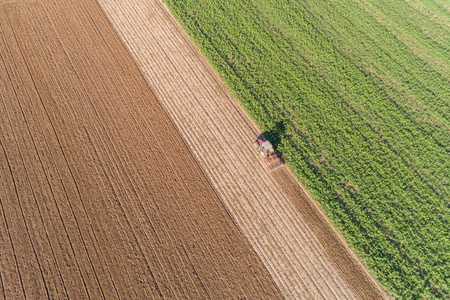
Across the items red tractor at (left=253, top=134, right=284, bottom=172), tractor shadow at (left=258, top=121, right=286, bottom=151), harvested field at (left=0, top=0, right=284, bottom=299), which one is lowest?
harvested field at (left=0, top=0, right=284, bottom=299)

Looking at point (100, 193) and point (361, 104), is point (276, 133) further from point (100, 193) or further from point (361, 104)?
point (100, 193)

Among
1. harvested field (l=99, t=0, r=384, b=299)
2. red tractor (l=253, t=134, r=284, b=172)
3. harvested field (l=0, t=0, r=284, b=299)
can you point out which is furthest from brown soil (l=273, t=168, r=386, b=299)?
harvested field (l=0, t=0, r=284, b=299)

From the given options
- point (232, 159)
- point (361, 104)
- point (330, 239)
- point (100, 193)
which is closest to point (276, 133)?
point (232, 159)

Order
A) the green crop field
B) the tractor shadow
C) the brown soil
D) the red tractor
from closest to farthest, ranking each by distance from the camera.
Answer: the brown soil, the green crop field, the red tractor, the tractor shadow

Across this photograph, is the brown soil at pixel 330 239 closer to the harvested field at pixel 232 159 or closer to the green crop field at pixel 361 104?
the harvested field at pixel 232 159

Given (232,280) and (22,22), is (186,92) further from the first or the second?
(22,22)

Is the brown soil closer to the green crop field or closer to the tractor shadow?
the green crop field
